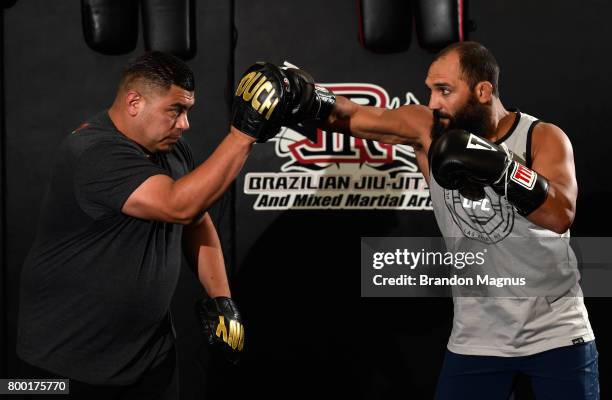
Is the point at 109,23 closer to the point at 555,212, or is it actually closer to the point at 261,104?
the point at 261,104

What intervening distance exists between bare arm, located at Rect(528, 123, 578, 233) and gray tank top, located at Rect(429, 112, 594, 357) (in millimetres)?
43

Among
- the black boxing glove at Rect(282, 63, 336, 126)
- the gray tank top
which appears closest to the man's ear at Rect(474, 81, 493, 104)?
the gray tank top

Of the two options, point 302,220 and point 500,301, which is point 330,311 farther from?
point 500,301

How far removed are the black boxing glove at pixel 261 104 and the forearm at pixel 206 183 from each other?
0.08 metres

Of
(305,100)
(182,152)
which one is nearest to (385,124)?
(305,100)

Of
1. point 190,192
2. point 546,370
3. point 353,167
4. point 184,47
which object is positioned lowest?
point 546,370

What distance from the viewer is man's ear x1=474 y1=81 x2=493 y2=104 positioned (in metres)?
2.34

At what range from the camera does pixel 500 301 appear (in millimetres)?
2297

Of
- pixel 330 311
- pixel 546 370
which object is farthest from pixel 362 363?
pixel 546 370

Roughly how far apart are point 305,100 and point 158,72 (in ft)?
1.53

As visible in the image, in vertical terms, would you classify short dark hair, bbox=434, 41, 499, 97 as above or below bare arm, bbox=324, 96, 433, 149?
above

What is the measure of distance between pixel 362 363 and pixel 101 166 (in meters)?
1.80

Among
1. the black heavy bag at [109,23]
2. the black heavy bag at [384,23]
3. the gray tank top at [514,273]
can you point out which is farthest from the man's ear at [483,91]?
the black heavy bag at [109,23]

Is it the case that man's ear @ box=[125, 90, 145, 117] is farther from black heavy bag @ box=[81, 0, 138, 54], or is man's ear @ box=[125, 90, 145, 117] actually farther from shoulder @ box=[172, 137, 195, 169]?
black heavy bag @ box=[81, 0, 138, 54]
